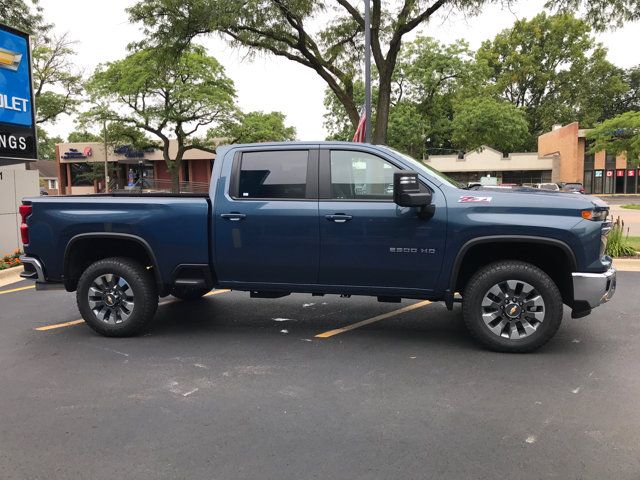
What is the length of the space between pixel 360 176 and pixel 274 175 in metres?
0.88

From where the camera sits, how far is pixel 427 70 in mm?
37531

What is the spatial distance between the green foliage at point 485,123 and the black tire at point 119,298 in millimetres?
39799

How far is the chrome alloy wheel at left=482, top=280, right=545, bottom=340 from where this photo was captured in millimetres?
4988

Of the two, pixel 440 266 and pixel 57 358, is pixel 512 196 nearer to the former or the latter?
pixel 440 266

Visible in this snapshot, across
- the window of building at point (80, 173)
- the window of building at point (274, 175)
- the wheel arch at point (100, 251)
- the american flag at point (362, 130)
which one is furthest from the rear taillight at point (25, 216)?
the window of building at point (80, 173)

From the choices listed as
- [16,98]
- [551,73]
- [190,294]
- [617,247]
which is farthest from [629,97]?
[190,294]

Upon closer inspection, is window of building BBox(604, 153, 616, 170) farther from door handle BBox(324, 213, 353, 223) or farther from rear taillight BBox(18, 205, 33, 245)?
rear taillight BBox(18, 205, 33, 245)

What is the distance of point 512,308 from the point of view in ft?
16.4

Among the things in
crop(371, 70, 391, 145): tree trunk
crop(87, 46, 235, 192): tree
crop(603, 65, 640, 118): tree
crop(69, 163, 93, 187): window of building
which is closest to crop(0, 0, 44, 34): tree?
crop(87, 46, 235, 192): tree

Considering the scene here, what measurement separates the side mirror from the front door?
21 centimetres

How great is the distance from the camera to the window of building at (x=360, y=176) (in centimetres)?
525

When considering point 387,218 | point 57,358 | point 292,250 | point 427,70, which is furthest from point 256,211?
point 427,70

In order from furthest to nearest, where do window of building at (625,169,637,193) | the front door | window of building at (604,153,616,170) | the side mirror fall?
window of building at (604,153,616,170) → window of building at (625,169,637,193) → the front door → the side mirror

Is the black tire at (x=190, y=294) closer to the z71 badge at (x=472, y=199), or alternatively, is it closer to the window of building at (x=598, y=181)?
the z71 badge at (x=472, y=199)
